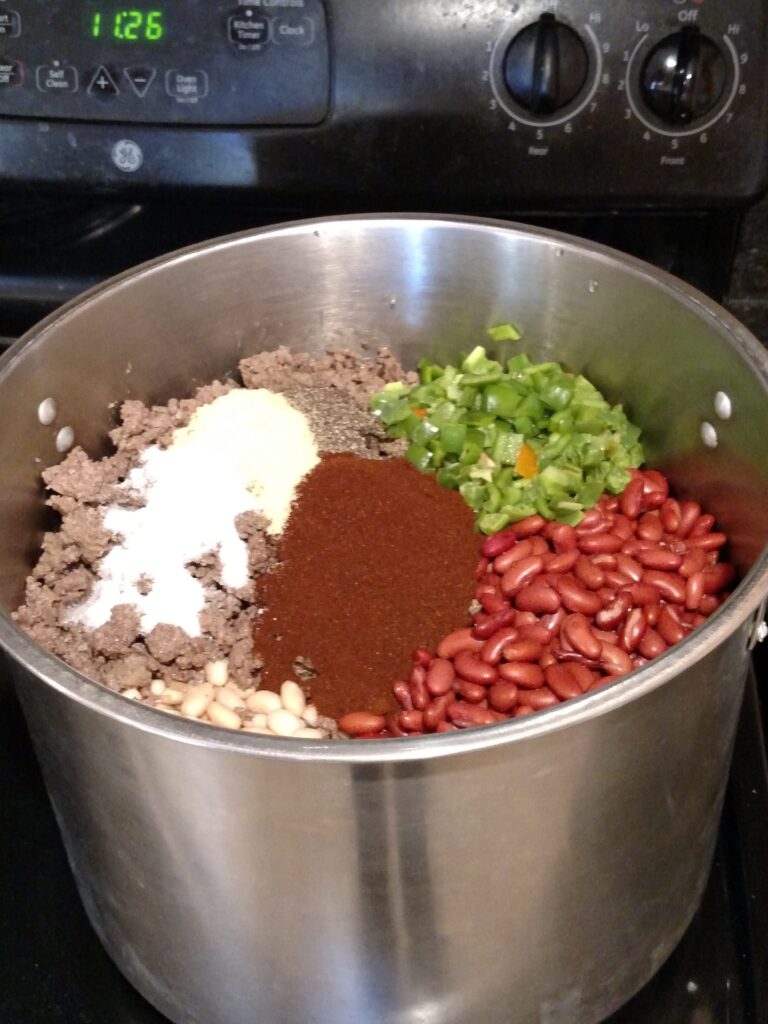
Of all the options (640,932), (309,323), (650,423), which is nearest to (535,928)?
(640,932)

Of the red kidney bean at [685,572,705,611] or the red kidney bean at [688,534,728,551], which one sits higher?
the red kidney bean at [688,534,728,551]

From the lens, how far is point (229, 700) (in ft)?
2.44

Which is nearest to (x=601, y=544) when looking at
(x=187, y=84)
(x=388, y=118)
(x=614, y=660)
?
(x=614, y=660)

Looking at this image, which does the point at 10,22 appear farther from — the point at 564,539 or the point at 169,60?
the point at 564,539

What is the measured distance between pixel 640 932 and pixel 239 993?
0.74 ft

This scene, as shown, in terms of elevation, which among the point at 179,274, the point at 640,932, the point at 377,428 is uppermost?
the point at 179,274

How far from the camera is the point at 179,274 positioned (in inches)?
34.0

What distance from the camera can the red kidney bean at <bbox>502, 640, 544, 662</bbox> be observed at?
72 centimetres

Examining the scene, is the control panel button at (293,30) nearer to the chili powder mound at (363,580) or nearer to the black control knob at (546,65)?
the black control knob at (546,65)

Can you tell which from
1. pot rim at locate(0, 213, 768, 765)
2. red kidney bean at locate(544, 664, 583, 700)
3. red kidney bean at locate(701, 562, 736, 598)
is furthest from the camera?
red kidney bean at locate(701, 562, 736, 598)

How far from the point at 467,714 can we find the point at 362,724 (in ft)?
0.22

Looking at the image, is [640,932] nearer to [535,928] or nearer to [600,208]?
[535,928]

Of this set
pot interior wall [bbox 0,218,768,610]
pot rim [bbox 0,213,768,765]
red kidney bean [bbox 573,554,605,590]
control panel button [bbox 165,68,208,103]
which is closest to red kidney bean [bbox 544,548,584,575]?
red kidney bean [bbox 573,554,605,590]

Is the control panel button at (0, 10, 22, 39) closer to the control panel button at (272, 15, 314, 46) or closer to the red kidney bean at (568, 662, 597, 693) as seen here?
the control panel button at (272, 15, 314, 46)
